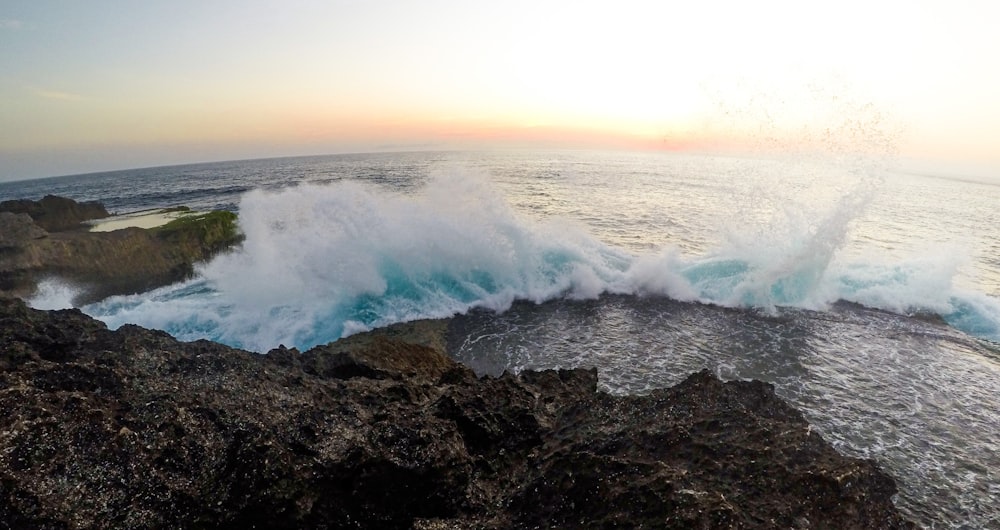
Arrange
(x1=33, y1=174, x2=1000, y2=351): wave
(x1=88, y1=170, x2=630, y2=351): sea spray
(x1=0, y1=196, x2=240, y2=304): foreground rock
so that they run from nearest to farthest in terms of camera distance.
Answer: (x1=88, y1=170, x2=630, y2=351): sea spray → (x1=33, y1=174, x2=1000, y2=351): wave → (x1=0, y1=196, x2=240, y2=304): foreground rock

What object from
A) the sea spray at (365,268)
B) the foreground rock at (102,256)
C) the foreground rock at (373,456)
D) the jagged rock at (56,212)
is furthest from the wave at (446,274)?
the jagged rock at (56,212)

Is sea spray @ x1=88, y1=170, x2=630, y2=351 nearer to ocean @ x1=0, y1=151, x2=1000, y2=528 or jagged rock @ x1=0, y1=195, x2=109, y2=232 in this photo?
ocean @ x1=0, y1=151, x2=1000, y2=528

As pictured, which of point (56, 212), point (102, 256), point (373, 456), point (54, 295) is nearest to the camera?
point (373, 456)

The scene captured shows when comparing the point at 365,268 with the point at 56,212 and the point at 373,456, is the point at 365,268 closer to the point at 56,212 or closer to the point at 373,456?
the point at 373,456

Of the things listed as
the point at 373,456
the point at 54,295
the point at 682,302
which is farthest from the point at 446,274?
the point at 54,295

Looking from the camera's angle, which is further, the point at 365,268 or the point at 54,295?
the point at 54,295

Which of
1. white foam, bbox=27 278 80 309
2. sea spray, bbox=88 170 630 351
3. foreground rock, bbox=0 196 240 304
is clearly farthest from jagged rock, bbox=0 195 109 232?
sea spray, bbox=88 170 630 351

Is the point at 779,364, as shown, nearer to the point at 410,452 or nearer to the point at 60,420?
the point at 410,452
